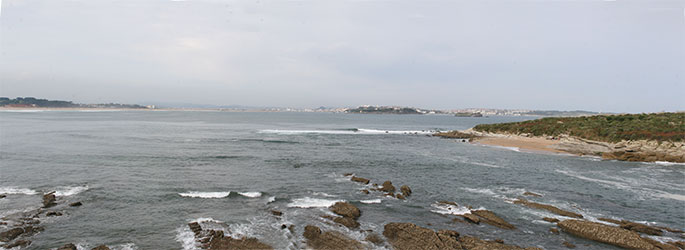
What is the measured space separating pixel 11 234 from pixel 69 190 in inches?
303

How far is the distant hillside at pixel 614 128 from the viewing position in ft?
133

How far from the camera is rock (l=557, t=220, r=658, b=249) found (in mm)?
13094

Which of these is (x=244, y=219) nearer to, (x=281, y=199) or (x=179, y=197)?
(x=281, y=199)

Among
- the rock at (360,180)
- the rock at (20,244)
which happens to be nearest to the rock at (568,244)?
the rock at (360,180)

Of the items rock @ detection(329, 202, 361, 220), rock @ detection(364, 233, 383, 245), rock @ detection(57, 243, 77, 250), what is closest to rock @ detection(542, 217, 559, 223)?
rock @ detection(364, 233, 383, 245)

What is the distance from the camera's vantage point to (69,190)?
20078 millimetres

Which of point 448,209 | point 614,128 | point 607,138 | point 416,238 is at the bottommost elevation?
point 448,209

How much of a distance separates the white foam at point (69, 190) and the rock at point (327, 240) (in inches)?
598

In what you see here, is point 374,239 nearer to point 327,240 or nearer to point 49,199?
point 327,240

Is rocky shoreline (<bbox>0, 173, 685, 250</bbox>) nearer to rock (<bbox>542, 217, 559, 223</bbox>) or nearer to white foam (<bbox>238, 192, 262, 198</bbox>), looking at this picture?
rock (<bbox>542, 217, 559, 223</bbox>)

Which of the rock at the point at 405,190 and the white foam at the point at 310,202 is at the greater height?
the rock at the point at 405,190

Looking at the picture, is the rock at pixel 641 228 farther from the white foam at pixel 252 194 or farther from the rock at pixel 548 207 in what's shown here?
the white foam at pixel 252 194

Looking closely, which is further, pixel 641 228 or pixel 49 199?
pixel 49 199

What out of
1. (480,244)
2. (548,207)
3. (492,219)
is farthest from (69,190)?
(548,207)
